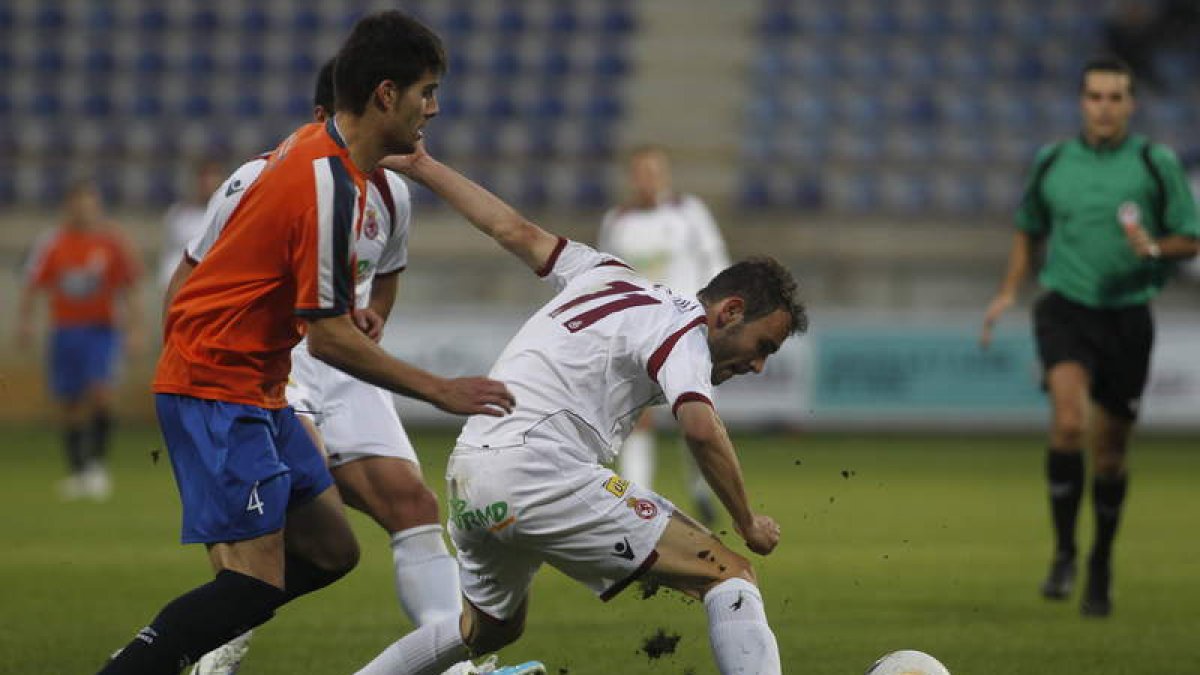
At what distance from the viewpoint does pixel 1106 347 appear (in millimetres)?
8539

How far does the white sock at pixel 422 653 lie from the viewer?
5152 millimetres

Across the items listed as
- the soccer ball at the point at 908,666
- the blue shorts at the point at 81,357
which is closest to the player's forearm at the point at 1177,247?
the soccer ball at the point at 908,666

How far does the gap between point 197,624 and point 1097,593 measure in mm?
4810

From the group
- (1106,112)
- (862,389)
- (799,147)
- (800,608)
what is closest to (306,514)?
(800,608)

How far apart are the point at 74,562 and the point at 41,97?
15.3 meters

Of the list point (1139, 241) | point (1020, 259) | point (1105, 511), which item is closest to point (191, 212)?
point (1020, 259)

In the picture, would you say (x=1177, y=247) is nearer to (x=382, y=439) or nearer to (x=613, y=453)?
(x=382, y=439)

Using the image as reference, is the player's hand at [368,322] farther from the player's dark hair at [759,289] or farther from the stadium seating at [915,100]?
the stadium seating at [915,100]


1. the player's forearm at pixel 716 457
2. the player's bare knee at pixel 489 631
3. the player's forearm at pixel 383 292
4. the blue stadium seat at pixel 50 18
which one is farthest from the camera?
the blue stadium seat at pixel 50 18

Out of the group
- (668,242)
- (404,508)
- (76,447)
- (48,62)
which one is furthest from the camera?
(48,62)

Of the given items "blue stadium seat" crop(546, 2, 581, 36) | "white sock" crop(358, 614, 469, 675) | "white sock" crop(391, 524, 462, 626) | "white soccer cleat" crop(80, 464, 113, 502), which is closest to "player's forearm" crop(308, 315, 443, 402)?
"white sock" crop(358, 614, 469, 675)

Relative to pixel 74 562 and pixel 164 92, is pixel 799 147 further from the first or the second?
pixel 74 562

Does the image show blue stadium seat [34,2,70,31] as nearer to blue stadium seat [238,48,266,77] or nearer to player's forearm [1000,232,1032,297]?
blue stadium seat [238,48,266,77]

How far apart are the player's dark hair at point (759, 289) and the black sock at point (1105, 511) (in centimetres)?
386
